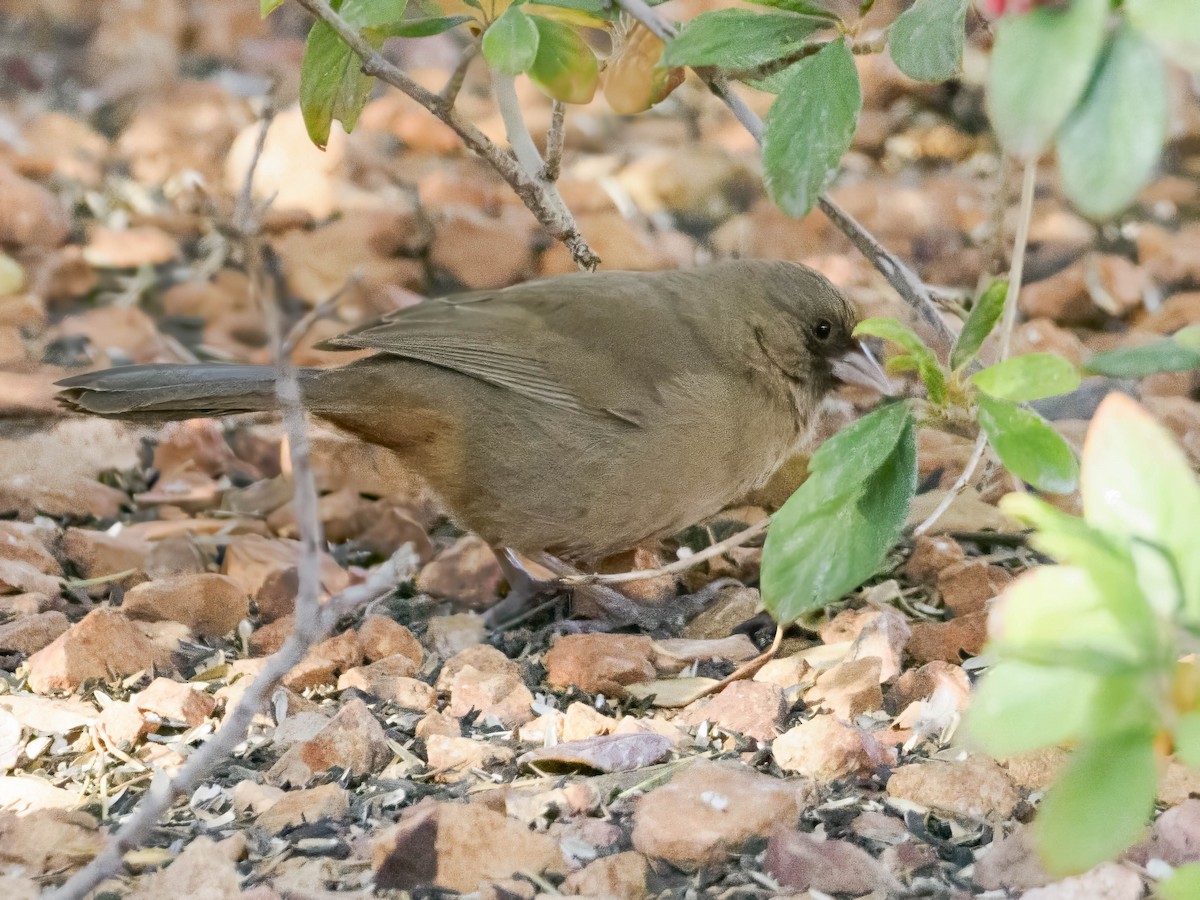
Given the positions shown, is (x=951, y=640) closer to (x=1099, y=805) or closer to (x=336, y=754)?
(x=336, y=754)

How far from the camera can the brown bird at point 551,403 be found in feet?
10.5

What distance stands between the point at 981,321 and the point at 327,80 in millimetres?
1469

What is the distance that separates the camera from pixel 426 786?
7.47 ft

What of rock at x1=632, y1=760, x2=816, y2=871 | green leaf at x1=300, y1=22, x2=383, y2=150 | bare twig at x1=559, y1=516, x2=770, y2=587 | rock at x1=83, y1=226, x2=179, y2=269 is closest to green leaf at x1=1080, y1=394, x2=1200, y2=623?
rock at x1=632, y1=760, x2=816, y2=871

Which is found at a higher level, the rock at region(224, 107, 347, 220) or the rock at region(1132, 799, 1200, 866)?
the rock at region(1132, 799, 1200, 866)

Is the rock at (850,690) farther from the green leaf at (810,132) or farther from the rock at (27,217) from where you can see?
the rock at (27,217)

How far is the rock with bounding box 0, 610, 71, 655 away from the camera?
276cm

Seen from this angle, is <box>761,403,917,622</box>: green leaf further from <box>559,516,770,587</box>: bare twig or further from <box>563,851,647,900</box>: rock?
<box>559,516,770,587</box>: bare twig

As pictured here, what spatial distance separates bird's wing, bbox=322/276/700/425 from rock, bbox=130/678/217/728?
105 cm

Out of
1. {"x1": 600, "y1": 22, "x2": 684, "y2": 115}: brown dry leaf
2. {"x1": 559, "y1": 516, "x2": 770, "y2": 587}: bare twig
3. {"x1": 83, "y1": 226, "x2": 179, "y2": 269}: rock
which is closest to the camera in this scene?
{"x1": 559, "y1": 516, "x2": 770, "y2": 587}: bare twig

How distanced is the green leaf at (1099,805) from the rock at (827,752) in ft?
3.33

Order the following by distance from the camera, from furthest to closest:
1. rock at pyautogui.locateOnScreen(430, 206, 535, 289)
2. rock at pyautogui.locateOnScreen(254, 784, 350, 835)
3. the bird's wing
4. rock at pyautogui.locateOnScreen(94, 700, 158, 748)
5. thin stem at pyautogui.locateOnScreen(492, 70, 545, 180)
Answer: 1. rock at pyautogui.locateOnScreen(430, 206, 535, 289)
2. the bird's wing
3. thin stem at pyautogui.locateOnScreen(492, 70, 545, 180)
4. rock at pyautogui.locateOnScreen(94, 700, 158, 748)
5. rock at pyautogui.locateOnScreen(254, 784, 350, 835)

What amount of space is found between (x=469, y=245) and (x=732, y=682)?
8.25 ft

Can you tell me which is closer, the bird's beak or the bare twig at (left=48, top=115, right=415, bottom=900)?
the bare twig at (left=48, top=115, right=415, bottom=900)
